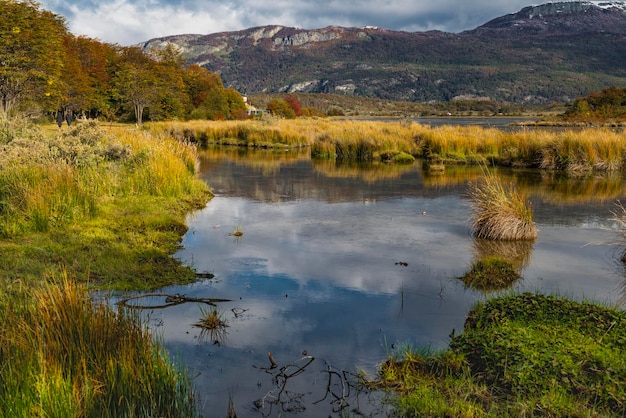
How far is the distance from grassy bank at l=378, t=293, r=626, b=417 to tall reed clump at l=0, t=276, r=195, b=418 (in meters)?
2.01

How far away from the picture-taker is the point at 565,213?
1426cm

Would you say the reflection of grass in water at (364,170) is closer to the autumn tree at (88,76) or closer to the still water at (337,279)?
the still water at (337,279)

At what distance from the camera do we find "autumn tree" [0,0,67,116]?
35.3m

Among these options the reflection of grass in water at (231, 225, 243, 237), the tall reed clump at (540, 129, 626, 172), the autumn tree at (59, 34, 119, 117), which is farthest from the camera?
the autumn tree at (59, 34, 119, 117)

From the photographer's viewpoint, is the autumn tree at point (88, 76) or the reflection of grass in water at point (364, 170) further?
the autumn tree at point (88, 76)

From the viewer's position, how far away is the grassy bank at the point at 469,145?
24031mm

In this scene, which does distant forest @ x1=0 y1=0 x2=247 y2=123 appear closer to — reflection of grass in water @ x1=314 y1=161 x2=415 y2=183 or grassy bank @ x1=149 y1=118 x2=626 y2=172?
grassy bank @ x1=149 y1=118 x2=626 y2=172

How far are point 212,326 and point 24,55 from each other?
1440 inches

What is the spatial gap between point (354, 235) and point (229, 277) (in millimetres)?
3681

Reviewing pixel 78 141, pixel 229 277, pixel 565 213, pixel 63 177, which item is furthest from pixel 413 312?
pixel 78 141

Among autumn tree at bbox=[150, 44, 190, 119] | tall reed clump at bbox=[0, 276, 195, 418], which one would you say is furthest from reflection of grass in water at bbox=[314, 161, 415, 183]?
autumn tree at bbox=[150, 44, 190, 119]

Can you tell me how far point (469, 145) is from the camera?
92.3ft

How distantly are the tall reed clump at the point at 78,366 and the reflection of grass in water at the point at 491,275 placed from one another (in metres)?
4.84


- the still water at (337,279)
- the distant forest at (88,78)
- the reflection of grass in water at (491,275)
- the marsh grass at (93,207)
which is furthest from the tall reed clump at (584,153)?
the distant forest at (88,78)
